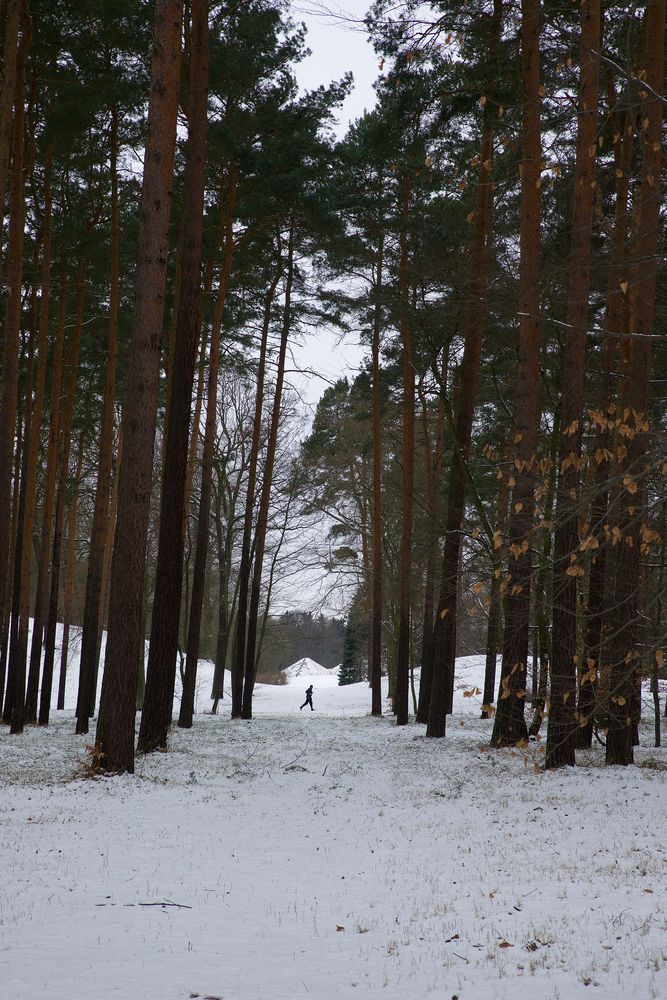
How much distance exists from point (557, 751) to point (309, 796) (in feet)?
11.5

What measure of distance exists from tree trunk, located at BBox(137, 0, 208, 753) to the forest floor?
0.85 metres

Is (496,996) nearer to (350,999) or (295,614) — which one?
(350,999)

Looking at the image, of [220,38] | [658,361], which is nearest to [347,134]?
[220,38]

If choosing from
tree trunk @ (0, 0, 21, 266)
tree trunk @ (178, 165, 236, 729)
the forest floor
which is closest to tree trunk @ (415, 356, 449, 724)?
tree trunk @ (178, 165, 236, 729)

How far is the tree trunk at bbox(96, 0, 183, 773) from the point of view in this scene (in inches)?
380

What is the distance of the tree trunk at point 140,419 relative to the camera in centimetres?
966

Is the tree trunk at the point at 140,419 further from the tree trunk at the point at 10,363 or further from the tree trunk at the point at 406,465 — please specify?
the tree trunk at the point at 406,465

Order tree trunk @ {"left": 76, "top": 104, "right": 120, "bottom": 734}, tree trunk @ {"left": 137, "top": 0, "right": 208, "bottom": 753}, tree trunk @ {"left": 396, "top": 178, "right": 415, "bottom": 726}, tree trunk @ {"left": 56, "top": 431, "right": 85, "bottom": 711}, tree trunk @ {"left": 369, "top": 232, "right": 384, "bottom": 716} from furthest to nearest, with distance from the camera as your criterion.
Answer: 1. tree trunk @ {"left": 56, "top": 431, "right": 85, "bottom": 711}
2. tree trunk @ {"left": 369, "top": 232, "right": 384, "bottom": 716}
3. tree trunk @ {"left": 396, "top": 178, "right": 415, "bottom": 726}
4. tree trunk @ {"left": 76, "top": 104, "right": 120, "bottom": 734}
5. tree trunk @ {"left": 137, "top": 0, "right": 208, "bottom": 753}

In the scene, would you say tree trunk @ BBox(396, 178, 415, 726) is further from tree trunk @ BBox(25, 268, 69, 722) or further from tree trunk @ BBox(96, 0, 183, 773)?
tree trunk @ BBox(96, 0, 183, 773)

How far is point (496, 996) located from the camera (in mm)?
3838

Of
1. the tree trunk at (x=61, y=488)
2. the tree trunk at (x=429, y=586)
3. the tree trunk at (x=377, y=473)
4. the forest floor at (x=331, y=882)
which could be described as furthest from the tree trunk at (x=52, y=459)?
the tree trunk at (x=429, y=586)

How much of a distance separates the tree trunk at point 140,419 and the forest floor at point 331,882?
2.55 ft

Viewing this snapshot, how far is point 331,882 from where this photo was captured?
5.92 meters

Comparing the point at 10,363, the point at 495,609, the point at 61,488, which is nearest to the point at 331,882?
the point at 10,363
